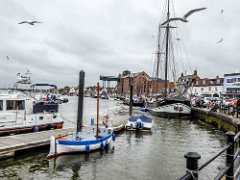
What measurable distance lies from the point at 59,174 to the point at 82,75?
8899 millimetres

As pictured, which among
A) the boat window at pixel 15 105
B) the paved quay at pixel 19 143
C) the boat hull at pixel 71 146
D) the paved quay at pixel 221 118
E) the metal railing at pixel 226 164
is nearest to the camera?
the metal railing at pixel 226 164

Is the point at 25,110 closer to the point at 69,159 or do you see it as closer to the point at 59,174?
the point at 69,159

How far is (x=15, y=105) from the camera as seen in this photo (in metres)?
20.8

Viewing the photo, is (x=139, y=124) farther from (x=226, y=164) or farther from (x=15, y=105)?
(x=226, y=164)

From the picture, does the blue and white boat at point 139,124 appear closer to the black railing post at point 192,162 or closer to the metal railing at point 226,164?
the metal railing at point 226,164

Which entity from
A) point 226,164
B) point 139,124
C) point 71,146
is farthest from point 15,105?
point 226,164

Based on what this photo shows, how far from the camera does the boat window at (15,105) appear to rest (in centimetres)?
2038

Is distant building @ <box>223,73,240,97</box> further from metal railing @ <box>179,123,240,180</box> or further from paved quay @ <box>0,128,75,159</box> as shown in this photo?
metal railing @ <box>179,123,240,180</box>

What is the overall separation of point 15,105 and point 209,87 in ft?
240

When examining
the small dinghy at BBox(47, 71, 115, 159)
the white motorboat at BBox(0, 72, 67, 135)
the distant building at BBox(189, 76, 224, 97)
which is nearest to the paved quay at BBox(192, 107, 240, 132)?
the small dinghy at BBox(47, 71, 115, 159)

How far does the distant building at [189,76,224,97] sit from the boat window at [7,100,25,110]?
65.9m

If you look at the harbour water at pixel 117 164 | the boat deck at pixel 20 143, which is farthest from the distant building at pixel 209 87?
the boat deck at pixel 20 143

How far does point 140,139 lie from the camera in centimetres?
2389

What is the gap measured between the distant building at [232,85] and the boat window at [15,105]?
56708 millimetres
